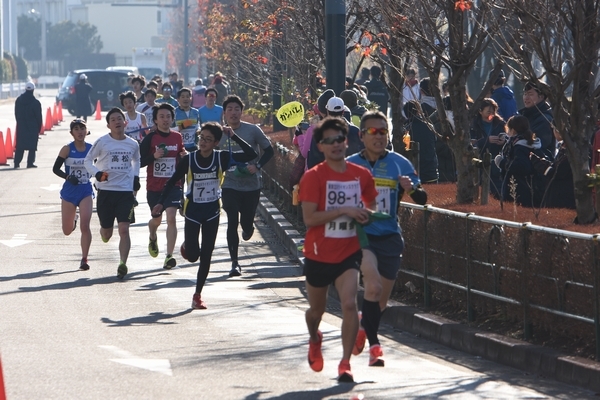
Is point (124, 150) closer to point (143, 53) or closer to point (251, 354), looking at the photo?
point (251, 354)

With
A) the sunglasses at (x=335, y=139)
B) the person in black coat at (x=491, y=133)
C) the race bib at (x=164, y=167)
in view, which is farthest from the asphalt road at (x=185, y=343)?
the person in black coat at (x=491, y=133)

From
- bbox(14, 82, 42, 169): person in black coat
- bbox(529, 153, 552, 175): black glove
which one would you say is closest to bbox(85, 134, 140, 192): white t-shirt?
bbox(529, 153, 552, 175): black glove

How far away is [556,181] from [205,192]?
367cm

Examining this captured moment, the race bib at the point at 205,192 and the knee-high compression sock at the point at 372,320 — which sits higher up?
the race bib at the point at 205,192

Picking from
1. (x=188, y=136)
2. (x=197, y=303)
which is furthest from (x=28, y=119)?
(x=197, y=303)

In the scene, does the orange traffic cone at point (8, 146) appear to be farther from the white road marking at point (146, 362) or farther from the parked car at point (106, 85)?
the parked car at point (106, 85)

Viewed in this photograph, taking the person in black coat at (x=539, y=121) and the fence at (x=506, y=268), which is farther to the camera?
the person in black coat at (x=539, y=121)

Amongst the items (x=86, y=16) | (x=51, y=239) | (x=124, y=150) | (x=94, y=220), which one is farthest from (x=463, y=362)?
(x=86, y=16)

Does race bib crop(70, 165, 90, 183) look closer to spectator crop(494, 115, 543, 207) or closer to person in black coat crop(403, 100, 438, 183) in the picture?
person in black coat crop(403, 100, 438, 183)

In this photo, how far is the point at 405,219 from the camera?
38.3 ft

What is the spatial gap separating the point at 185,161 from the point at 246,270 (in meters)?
2.52

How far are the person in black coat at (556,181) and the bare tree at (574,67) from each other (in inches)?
56.7

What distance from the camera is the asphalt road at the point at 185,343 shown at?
26.2ft

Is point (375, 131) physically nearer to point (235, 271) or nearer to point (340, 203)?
point (340, 203)
